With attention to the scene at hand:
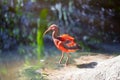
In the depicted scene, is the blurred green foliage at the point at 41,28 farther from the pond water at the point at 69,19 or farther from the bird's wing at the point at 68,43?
the bird's wing at the point at 68,43

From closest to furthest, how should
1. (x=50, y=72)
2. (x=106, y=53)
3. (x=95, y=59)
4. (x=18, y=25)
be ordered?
(x=50, y=72)
(x=95, y=59)
(x=106, y=53)
(x=18, y=25)

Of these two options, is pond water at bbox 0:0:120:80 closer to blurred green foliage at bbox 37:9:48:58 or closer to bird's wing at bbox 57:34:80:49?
blurred green foliage at bbox 37:9:48:58

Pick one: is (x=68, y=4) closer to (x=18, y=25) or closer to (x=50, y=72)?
(x=18, y=25)

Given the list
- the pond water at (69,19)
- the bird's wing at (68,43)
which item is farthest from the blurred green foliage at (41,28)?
the bird's wing at (68,43)

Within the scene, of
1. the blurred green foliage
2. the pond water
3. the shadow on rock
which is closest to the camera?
the shadow on rock

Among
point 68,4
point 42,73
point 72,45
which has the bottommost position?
point 42,73

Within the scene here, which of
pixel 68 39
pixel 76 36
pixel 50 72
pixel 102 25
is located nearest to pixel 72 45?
pixel 68 39

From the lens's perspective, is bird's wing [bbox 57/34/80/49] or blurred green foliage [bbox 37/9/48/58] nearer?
bird's wing [bbox 57/34/80/49]

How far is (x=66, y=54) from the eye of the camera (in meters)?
3.51

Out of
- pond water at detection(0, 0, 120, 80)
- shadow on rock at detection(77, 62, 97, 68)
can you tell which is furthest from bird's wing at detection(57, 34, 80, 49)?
pond water at detection(0, 0, 120, 80)

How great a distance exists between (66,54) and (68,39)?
1.15 feet

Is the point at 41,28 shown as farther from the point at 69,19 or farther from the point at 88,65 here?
the point at 88,65

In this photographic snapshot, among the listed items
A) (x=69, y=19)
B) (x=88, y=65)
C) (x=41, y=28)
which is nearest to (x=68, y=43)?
(x=88, y=65)

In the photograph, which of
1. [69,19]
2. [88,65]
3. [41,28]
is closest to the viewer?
[88,65]
